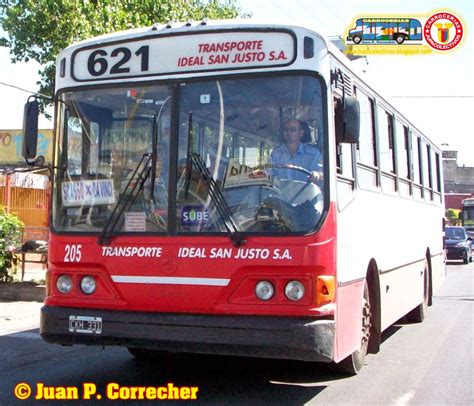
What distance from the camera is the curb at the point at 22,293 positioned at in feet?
40.9

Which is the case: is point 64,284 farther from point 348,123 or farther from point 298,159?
point 348,123

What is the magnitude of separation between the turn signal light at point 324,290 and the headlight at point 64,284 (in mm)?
2189

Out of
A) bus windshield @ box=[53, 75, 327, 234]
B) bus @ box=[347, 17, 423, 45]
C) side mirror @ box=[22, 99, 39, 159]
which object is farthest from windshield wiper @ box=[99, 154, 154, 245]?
bus @ box=[347, 17, 423, 45]

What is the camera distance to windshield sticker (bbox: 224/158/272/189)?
5.47 m

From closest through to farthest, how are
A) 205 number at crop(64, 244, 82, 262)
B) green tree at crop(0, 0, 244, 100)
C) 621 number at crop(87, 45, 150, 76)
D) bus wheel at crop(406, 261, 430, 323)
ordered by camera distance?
205 number at crop(64, 244, 82, 262)
621 number at crop(87, 45, 150, 76)
bus wheel at crop(406, 261, 430, 323)
green tree at crop(0, 0, 244, 100)

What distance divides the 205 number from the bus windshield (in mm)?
165

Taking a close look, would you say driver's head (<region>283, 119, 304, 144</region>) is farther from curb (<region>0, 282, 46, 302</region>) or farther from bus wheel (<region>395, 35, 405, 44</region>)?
bus wheel (<region>395, 35, 405, 44</region>)

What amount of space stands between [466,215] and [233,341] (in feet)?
106

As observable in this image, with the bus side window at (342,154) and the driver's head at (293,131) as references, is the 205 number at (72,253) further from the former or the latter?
the bus side window at (342,154)

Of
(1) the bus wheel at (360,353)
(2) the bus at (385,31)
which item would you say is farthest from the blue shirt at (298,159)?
(2) the bus at (385,31)

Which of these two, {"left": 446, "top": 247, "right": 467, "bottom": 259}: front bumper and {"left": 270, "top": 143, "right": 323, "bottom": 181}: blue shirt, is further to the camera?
{"left": 446, "top": 247, "right": 467, "bottom": 259}: front bumper

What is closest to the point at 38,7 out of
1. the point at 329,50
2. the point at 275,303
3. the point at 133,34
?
the point at 133,34

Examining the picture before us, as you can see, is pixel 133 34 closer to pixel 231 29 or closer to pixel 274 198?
pixel 231 29

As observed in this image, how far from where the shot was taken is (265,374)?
700cm
